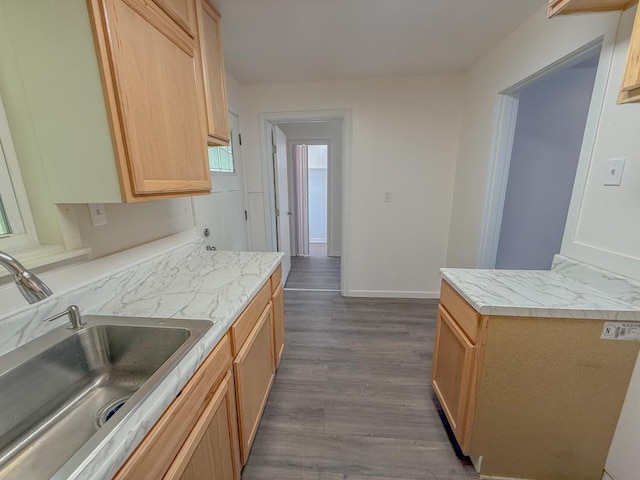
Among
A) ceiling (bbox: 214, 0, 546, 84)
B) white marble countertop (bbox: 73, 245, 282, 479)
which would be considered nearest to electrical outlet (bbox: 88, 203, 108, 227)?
white marble countertop (bbox: 73, 245, 282, 479)

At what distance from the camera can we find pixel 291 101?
268 cm

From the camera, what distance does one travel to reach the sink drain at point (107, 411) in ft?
2.57

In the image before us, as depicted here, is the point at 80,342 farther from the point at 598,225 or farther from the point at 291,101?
the point at 291,101

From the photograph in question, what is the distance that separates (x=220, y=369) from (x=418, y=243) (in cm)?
246

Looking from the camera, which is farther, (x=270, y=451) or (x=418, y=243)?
(x=418, y=243)

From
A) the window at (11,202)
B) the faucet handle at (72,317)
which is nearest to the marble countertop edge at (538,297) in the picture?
the faucet handle at (72,317)

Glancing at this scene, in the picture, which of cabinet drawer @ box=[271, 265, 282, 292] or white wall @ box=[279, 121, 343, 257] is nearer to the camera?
cabinet drawer @ box=[271, 265, 282, 292]

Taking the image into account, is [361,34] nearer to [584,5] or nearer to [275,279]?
[584,5]

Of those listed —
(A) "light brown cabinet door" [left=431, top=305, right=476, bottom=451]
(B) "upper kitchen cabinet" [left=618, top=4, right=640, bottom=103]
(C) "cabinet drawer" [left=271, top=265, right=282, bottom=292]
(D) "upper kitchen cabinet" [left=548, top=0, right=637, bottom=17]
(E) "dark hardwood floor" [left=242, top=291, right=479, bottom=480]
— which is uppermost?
(D) "upper kitchen cabinet" [left=548, top=0, right=637, bottom=17]

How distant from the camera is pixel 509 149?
2.02 m

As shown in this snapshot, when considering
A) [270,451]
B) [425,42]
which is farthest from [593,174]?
[270,451]

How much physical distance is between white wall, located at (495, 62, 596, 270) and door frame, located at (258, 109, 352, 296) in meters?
1.56

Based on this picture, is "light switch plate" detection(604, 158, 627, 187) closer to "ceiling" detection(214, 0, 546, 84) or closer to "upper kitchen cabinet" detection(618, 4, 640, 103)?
"upper kitchen cabinet" detection(618, 4, 640, 103)

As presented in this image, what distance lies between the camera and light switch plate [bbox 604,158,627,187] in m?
1.12
